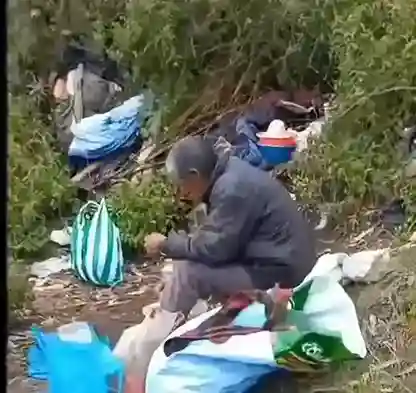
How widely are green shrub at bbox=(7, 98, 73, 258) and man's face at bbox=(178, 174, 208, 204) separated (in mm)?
135

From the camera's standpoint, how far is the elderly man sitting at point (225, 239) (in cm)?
98

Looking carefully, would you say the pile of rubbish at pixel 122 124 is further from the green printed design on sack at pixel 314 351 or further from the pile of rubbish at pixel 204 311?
the green printed design on sack at pixel 314 351

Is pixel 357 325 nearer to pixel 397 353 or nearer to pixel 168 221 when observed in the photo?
pixel 397 353

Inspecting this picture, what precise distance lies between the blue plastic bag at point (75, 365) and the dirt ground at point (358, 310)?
0.05ft

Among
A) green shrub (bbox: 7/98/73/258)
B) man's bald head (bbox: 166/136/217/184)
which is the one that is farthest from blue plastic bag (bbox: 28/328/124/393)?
man's bald head (bbox: 166/136/217/184)

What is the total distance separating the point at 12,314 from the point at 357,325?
1.37 feet

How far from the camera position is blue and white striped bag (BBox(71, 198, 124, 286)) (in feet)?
3.23

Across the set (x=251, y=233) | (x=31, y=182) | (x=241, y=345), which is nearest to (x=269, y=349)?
(x=241, y=345)

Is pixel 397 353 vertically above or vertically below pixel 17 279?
below

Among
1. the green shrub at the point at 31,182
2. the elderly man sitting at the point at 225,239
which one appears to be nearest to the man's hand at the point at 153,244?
the elderly man sitting at the point at 225,239

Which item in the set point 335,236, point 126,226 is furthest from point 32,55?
point 335,236

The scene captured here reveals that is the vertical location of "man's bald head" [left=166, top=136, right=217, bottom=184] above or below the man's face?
above

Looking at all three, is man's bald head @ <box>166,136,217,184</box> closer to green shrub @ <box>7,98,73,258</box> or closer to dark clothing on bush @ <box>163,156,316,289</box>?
dark clothing on bush @ <box>163,156,316,289</box>

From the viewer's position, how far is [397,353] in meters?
1.01
